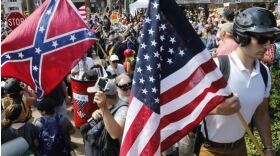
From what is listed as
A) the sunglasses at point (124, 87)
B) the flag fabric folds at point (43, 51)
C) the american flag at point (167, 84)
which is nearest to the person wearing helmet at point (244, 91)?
the american flag at point (167, 84)

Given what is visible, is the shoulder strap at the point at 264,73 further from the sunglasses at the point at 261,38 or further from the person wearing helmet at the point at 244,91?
the sunglasses at the point at 261,38

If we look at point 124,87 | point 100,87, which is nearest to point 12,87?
point 124,87

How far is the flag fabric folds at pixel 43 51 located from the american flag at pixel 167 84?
179 cm

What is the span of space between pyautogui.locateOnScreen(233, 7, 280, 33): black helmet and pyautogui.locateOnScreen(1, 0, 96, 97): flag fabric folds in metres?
2.02

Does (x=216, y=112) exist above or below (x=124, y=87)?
above

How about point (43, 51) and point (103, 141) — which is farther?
point (43, 51)

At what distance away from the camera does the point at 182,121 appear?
101 inches

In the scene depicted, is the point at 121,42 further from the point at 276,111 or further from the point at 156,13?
the point at 156,13

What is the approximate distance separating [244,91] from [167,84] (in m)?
0.53

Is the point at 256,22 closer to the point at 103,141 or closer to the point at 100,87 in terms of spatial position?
the point at 100,87

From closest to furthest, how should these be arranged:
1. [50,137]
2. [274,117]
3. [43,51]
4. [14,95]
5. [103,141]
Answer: [103,141]
[43,51]
[50,137]
[274,117]
[14,95]

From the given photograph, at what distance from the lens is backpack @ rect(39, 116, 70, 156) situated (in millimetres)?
4637

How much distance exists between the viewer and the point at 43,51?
13.7 ft

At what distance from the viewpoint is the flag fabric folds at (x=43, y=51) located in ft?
13.6
